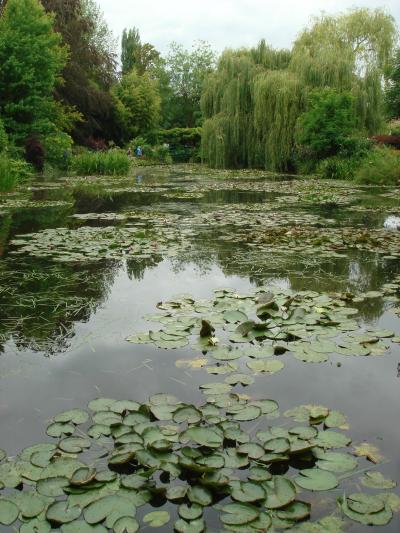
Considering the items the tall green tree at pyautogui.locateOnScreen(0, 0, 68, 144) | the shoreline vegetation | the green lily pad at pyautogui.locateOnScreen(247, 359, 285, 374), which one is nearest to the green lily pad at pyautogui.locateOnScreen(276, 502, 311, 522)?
the green lily pad at pyautogui.locateOnScreen(247, 359, 285, 374)

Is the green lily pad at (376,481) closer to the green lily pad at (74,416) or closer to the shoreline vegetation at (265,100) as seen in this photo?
the green lily pad at (74,416)

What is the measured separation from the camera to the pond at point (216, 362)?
4.85 ft

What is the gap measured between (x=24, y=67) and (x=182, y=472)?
17.5 metres

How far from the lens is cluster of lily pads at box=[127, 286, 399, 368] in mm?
2459

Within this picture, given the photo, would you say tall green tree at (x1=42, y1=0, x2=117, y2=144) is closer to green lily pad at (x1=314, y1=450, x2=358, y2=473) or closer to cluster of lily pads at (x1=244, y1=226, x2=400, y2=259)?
cluster of lily pads at (x1=244, y1=226, x2=400, y2=259)

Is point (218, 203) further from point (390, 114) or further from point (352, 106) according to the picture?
point (390, 114)

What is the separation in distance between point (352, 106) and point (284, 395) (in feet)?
54.1

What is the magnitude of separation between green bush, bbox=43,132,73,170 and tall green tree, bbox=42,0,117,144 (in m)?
4.65

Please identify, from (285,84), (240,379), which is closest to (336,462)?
(240,379)

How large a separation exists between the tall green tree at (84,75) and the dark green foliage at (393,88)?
1392cm

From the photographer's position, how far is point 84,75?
24.8 metres

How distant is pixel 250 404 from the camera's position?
1981 millimetres

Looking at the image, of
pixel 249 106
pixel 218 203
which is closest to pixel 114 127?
pixel 249 106

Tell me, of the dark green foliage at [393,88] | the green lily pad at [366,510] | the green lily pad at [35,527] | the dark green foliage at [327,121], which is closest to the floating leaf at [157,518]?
the green lily pad at [35,527]
